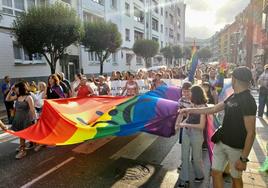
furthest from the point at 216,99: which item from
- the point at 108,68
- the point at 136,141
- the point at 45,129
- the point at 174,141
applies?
the point at 108,68

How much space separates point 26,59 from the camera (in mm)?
16828

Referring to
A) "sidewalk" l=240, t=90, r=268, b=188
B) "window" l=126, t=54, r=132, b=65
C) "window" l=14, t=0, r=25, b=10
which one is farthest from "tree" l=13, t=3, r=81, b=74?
"window" l=126, t=54, r=132, b=65

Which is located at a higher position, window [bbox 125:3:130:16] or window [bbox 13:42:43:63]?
window [bbox 125:3:130:16]

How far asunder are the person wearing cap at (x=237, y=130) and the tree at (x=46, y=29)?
41.1 ft

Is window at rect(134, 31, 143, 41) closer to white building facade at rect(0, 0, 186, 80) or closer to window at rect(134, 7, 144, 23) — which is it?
white building facade at rect(0, 0, 186, 80)

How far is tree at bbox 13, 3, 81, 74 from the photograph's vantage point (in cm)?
1338

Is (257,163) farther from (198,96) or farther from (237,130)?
(237,130)

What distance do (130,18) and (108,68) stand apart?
33.5 feet

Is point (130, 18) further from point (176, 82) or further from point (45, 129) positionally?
point (45, 129)

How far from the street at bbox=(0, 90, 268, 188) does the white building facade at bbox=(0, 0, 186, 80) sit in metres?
10.4

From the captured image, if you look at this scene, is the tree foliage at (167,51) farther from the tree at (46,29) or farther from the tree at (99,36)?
the tree at (46,29)

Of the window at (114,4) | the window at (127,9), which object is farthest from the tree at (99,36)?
the window at (127,9)

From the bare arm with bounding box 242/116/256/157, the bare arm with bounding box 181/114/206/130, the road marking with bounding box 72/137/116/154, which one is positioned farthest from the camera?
the road marking with bounding box 72/137/116/154

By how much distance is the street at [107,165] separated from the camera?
4324mm
